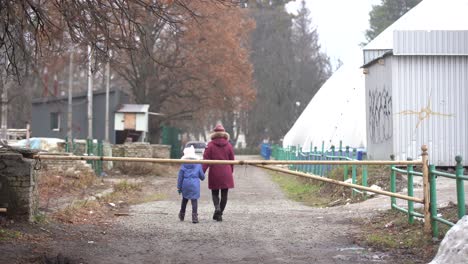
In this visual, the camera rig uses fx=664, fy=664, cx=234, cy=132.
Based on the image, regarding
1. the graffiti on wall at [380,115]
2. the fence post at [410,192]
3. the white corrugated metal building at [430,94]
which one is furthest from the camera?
the graffiti on wall at [380,115]

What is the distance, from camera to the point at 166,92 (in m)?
44.1

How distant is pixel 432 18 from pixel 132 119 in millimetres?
19986

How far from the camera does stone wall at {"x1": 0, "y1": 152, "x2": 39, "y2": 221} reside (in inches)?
371

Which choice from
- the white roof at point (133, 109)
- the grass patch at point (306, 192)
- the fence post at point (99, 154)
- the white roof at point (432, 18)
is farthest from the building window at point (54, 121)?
the white roof at point (432, 18)

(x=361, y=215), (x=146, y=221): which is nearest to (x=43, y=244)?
(x=146, y=221)

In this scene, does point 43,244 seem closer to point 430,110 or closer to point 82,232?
point 82,232

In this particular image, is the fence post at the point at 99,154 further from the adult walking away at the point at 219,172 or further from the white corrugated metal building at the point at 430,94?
the adult walking away at the point at 219,172

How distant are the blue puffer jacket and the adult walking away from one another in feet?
0.63

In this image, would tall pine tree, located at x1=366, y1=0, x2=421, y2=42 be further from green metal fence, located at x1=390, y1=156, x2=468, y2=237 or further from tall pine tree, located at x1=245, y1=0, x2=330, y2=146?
green metal fence, located at x1=390, y1=156, x2=468, y2=237

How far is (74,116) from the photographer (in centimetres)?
4200

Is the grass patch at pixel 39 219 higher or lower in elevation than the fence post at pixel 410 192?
lower

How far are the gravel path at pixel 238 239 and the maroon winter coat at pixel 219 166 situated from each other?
65cm

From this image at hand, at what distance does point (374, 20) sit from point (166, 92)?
3301 cm

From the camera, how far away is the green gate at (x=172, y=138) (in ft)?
151
